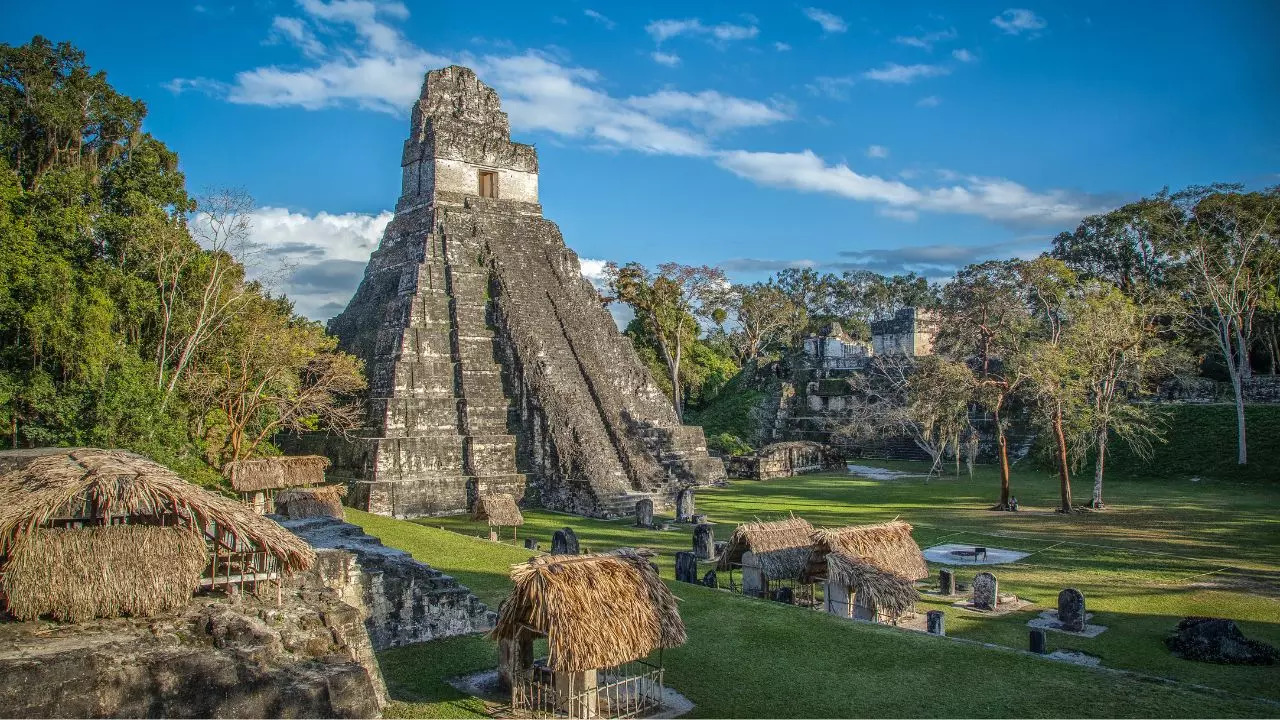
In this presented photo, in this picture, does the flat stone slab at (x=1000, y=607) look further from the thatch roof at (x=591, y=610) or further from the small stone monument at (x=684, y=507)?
the small stone monument at (x=684, y=507)

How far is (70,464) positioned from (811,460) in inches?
972

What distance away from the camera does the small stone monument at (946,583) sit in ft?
40.4

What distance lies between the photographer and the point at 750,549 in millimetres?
11812

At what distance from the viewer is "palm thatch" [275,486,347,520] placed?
14.7 meters

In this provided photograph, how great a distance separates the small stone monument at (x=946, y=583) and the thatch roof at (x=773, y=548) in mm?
2118

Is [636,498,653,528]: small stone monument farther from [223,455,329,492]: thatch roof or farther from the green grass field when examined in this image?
[223,455,329,492]: thatch roof

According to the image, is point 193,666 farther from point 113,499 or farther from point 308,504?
point 308,504

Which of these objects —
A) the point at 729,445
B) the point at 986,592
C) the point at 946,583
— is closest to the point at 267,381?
the point at 946,583

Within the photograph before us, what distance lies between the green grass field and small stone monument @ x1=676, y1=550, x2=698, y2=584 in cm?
88

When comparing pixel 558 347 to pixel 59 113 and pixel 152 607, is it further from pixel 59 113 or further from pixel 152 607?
pixel 152 607

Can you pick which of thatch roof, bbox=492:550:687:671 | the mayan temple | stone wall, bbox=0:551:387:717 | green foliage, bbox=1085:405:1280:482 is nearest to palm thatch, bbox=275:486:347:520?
the mayan temple

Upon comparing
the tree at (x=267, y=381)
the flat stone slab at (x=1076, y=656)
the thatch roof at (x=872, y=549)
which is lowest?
the flat stone slab at (x=1076, y=656)

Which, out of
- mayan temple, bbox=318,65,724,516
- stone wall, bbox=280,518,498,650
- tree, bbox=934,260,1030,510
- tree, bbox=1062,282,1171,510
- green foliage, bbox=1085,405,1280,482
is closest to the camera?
stone wall, bbox=280,518,498,650

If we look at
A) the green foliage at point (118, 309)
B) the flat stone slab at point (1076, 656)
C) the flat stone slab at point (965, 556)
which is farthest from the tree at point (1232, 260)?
the green foliage at point (118, 309)
